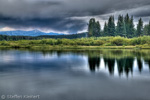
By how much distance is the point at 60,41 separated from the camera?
93062 mm

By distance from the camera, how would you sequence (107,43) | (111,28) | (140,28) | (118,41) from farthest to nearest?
(111,28) < (140,28) < (107,43) < (118,41)

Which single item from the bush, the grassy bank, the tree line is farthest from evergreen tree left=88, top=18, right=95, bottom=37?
the bush

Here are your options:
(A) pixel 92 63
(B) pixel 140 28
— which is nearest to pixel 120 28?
(B) pixel 140 28

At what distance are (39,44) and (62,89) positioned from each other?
86.4m

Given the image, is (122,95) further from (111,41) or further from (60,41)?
(60,41)

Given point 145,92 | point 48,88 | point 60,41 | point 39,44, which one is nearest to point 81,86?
point 48,88

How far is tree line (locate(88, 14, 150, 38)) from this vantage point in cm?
9769

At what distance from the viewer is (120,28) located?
3994 inches

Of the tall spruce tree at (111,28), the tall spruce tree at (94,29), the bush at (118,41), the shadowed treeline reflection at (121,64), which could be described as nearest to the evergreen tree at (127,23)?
the tall spruce tree at (111,28)

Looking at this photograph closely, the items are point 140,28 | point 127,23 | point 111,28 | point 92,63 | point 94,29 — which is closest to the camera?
point 92,63

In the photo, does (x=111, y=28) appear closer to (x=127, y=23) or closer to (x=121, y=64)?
(x=127, y=23)

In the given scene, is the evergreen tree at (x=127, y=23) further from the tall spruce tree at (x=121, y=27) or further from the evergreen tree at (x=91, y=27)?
the evergreen tree at (x=91, y=27)

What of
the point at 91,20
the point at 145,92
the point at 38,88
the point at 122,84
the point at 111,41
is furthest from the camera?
the point at 91,20

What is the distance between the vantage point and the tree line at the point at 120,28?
9769 cm
